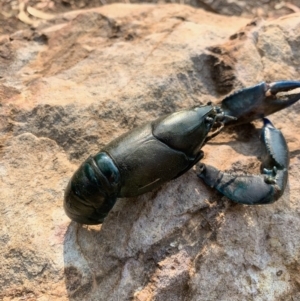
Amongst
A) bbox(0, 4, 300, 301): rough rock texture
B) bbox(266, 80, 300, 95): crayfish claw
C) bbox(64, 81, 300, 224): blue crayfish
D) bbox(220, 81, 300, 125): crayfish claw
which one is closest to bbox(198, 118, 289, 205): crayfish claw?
bbox(64, 81, 300, 224): blue crayfish

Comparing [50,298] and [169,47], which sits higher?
[169,47]

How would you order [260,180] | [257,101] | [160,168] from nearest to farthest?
[160,168] → [260,180] → [257,101]

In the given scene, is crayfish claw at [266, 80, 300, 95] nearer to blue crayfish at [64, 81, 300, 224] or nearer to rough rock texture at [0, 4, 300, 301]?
rough rock texture at [0, 4, 300, 301]

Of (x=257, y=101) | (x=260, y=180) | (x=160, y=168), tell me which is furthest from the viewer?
(x=257, y=101)

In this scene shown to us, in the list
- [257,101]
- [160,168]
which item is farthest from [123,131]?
[257,101]

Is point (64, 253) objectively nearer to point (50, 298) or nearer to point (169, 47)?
point (50, 298)

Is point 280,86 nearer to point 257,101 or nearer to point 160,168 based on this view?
point 257,101

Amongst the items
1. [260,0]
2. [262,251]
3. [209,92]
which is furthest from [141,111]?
[260,0]
